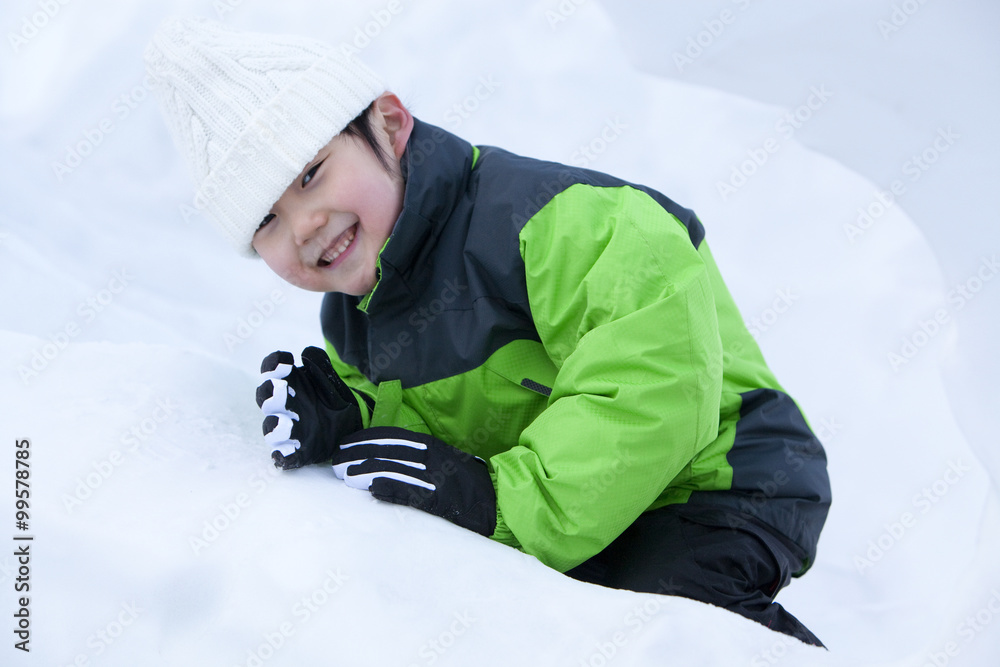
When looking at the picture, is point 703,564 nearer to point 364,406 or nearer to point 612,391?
point 612,391

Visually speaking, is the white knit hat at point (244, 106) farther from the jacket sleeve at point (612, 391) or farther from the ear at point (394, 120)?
the jacket sleeve at point (612, 391)

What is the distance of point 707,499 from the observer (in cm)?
100

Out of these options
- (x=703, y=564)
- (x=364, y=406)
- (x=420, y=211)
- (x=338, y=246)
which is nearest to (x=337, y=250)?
(x=338, y=246)

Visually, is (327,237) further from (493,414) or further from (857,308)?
(857,308)

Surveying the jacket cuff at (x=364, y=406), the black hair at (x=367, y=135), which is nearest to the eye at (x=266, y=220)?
the black hair at (x=367, y=135)

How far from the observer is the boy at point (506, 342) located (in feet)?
2.78

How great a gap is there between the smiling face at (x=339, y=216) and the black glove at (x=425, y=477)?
0.23 meters

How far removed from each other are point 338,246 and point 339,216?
4 centimetres

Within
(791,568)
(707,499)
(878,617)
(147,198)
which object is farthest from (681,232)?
(147,198)

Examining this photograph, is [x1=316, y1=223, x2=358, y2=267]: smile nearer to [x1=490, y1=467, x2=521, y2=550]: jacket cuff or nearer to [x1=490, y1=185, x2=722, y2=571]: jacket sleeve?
[x1=490, y1=185, x2=722, y2=571]: jacket sleeve

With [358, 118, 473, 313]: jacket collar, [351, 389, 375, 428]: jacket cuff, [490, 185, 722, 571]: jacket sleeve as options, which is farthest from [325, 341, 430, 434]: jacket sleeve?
[490, 185, 722, 571]: jacket sleeve

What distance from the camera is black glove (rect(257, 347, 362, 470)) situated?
2.93ft

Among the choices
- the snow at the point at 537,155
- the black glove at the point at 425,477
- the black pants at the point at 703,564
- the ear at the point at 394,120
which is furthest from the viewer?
the ear at the point at 394,120

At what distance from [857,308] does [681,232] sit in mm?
937
